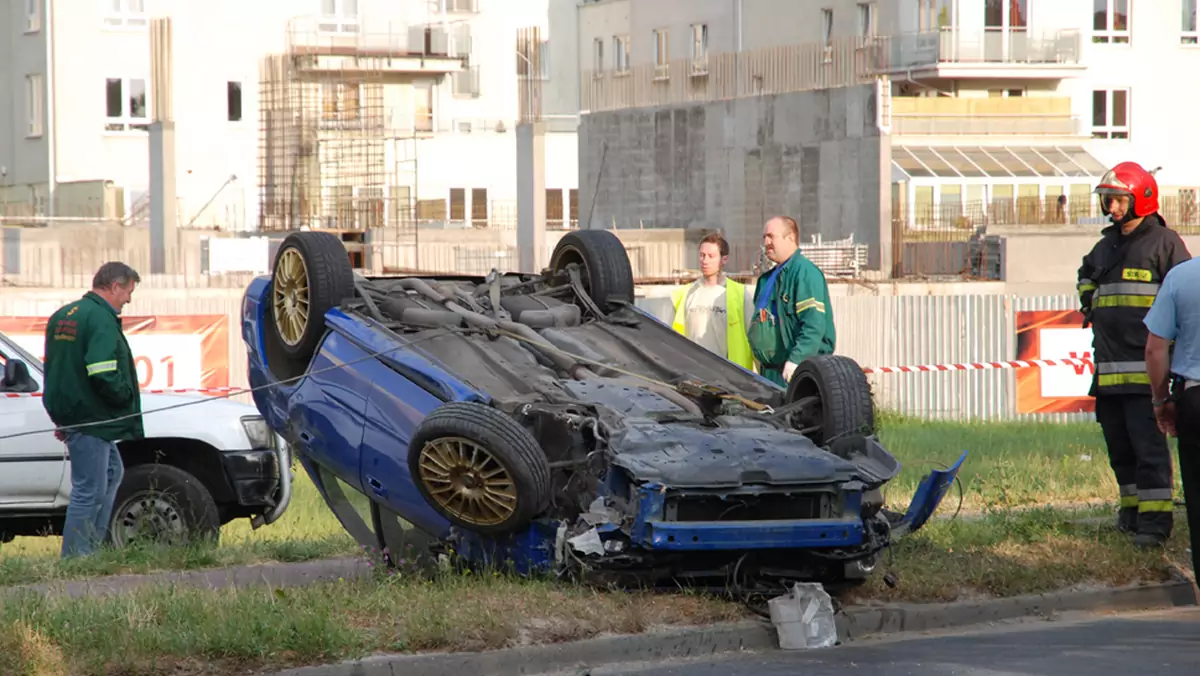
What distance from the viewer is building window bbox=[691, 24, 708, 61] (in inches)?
2195

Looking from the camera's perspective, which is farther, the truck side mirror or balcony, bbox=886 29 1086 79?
balcony, bbox=886 29 1086 79

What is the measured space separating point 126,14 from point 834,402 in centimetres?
4973

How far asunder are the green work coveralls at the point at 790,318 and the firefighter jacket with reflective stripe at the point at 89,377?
372cm

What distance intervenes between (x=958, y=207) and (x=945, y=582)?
1423 inches

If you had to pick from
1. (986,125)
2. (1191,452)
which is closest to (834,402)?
(1191,452)

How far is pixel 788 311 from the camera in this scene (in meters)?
10.2

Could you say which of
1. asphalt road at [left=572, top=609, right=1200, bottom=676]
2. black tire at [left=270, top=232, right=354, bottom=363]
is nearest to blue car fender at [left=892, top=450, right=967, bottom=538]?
asphalt road at [left=572, top=609, right=1200, bottom=676]

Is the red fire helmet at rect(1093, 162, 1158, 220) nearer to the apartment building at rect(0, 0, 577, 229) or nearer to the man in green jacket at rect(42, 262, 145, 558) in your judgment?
the man in green jacket at rect(42, 262, 145, 558)

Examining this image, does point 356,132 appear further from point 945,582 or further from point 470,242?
point 945,582

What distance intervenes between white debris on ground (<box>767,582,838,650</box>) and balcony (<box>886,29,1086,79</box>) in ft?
152

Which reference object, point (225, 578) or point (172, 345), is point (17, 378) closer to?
point (225, 578)

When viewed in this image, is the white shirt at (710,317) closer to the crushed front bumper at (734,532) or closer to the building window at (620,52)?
the crushed front bumper at (734,532)

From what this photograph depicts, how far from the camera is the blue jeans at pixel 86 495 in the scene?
10070mm

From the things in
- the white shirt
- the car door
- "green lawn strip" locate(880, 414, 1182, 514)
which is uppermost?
the white shirt
